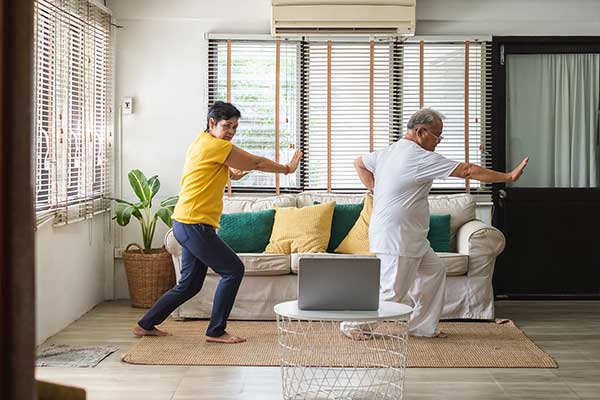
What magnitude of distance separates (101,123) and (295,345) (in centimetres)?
252

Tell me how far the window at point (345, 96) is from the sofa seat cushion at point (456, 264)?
3.75ft

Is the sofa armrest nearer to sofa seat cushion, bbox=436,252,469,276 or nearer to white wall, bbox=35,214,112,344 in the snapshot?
sofa seat cushion, bbox=436,252,469,276

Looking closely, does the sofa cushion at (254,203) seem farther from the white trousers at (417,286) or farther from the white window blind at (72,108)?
the white trousers at (417,286)

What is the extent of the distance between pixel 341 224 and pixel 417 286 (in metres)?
1.20

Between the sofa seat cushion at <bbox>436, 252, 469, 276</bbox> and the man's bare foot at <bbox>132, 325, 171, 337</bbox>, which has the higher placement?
the sofa seat cushion at <bbox>436, 252, 469, 276</bbox>

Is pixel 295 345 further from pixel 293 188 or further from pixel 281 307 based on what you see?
pixel 293 188

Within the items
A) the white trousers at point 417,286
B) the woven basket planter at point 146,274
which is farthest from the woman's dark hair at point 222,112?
the woven basket planter at point 146,274

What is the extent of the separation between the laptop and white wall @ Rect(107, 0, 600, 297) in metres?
3.29

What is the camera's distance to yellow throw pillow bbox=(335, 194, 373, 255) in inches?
239

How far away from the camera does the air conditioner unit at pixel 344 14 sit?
6.49 metres

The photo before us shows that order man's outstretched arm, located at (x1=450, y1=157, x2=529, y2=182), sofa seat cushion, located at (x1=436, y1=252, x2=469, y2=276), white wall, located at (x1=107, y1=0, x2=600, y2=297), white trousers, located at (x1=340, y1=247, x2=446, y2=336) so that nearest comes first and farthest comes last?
man's outstretched arm, located at (x1=450, y1=157, x2=529, y2=182) → white trousers, located at (x1=340, y1=247, x2=446, y2=336) → sofa seat cushion, located at (x1=436, y1=252, x2=469, y2=276) → white wall, located at (x1=107, y1=0, x2=600, y2=297)

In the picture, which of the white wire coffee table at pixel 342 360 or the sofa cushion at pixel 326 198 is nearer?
the white wire coffee table at pixel 342 360

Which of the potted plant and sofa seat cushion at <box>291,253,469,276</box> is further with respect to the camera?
the potted plant

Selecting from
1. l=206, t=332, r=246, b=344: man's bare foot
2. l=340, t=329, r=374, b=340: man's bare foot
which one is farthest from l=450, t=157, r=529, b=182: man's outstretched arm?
l=206, t=332, r=246, b=344: man's bare foot
